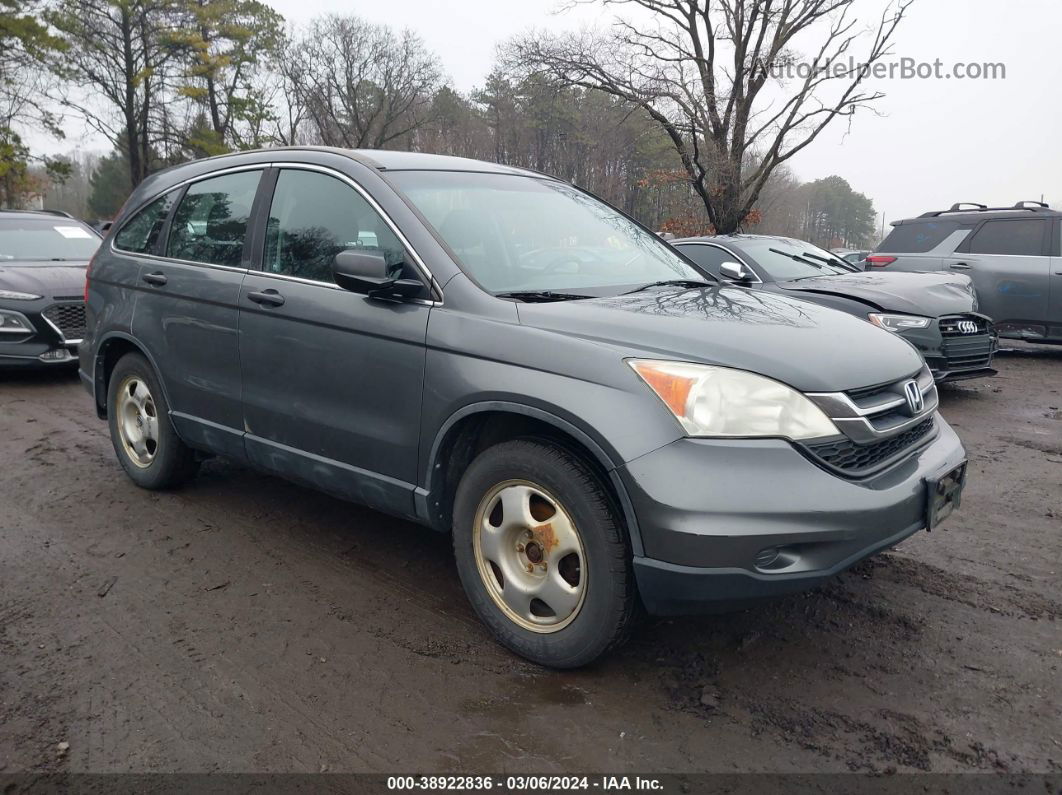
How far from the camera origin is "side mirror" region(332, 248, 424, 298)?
3105 millimetres

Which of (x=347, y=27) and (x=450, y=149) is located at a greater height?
(x=347, y=27)

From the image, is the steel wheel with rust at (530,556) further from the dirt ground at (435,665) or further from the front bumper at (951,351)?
the front bumper at (951,351)

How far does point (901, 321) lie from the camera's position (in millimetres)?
7113

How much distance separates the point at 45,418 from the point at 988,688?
22.4 feet

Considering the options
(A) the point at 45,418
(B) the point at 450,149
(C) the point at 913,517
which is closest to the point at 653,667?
(C) the point at 913,517

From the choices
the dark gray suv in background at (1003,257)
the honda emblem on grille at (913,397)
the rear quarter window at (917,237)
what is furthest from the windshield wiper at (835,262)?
the honda emblem on grille at (913,397)

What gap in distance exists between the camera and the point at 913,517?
2.76m

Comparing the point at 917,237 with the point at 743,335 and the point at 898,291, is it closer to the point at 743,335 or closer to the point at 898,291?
the point at 898,291

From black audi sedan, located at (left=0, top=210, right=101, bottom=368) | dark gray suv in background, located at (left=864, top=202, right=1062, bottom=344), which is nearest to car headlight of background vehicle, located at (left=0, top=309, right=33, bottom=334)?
black audi sedan, located at (left=0, top=210, right=101, bottom=368)

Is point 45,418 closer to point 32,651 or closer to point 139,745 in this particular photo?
point 32,651

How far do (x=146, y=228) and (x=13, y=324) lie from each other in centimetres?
415

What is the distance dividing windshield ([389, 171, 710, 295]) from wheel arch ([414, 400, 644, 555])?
0.52 m

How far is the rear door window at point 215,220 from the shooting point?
407 centimetres

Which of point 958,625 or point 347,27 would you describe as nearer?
point 958,625
